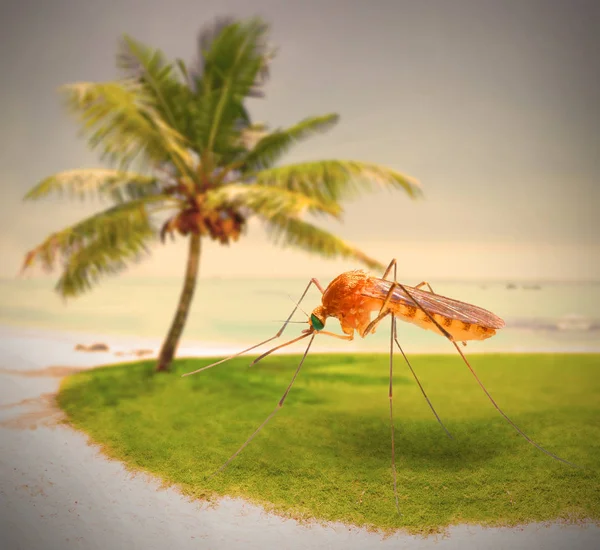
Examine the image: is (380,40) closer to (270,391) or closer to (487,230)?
(487,230)

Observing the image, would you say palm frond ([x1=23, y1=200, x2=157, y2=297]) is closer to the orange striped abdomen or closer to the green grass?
the green grass

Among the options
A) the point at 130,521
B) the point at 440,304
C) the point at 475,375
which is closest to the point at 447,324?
the point at 440,304

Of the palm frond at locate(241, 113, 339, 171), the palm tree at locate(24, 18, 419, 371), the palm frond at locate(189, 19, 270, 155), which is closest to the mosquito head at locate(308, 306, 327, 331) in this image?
the palm tree at locate(24, 18, 419, 371)

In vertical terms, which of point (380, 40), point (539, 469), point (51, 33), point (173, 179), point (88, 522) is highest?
point (380, 40)

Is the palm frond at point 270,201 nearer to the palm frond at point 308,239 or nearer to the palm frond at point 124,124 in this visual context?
the palm frond at point 308,239

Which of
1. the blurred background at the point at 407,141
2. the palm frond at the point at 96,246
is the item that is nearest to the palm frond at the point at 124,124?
the blurred background at the point at 407,141

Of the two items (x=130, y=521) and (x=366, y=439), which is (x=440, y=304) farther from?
(x=130, y=521)

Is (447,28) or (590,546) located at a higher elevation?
(447,28)

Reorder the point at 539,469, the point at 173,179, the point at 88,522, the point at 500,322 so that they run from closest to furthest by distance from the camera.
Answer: the point at 500,322 → the point at 88,522 → the point at 539,469 → the point at 173,179

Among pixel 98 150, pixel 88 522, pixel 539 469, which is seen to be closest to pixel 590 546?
pixel 539 469
